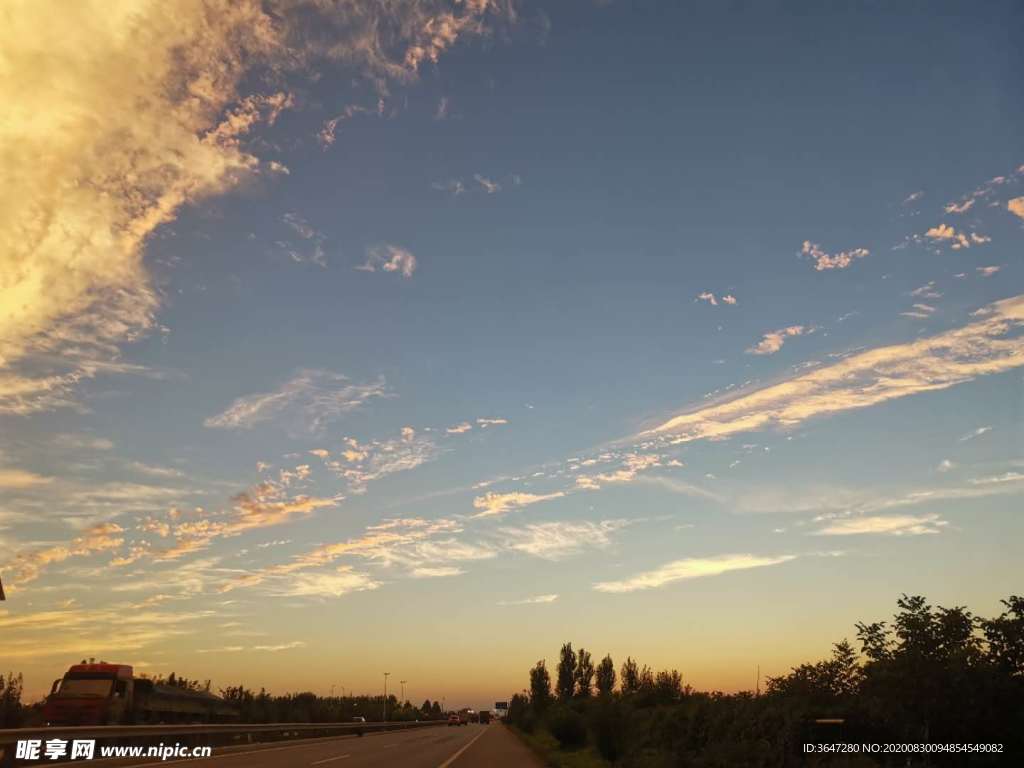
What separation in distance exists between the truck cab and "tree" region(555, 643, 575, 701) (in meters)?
114

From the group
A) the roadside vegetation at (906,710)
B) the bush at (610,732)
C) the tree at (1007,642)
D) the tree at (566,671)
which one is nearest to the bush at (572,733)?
the bush at (610,732)

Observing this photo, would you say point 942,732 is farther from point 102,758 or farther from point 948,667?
point 102,758

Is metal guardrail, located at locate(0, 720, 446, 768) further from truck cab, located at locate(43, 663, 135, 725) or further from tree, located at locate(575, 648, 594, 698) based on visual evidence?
tree, located at locate(575, 648, 594, 698)

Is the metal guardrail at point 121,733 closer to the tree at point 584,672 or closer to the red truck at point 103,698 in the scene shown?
the red truck at point 103,698

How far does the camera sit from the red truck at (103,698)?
34094mm

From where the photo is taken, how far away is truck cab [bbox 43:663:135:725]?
34000mm

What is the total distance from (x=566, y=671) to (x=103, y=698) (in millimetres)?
117339

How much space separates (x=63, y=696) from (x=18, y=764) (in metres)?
14.4

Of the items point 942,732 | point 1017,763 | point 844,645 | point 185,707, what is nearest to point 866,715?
point 942,732

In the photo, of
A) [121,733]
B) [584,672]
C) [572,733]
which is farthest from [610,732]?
[584,672]

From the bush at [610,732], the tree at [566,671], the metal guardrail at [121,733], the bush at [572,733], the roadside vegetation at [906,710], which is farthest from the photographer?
the tree at [566,671]

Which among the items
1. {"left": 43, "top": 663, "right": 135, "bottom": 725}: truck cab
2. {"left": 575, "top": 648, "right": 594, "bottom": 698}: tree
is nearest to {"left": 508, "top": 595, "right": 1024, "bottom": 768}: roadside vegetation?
{"left": 43, "top": 663, "right": 135, "bottom": 725}: truck cab

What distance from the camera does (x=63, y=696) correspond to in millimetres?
34469

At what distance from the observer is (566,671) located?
14188cm
